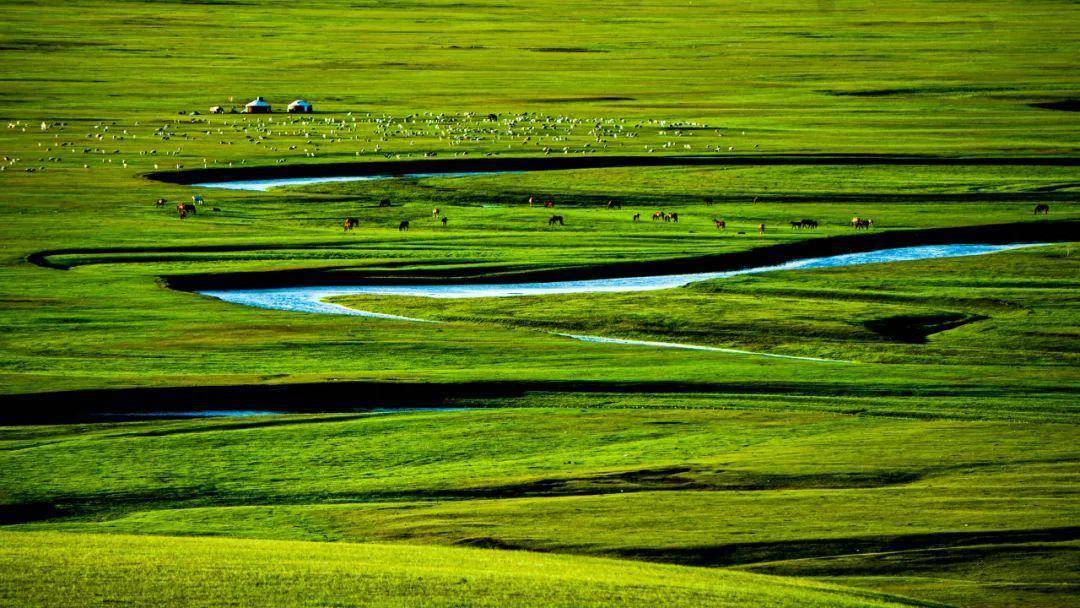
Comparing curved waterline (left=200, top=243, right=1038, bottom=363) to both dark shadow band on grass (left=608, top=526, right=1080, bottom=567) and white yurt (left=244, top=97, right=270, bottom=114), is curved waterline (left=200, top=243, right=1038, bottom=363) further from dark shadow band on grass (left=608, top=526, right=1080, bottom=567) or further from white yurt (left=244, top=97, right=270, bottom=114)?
white yurt (left=244, top=97, right=270, bottom=114)

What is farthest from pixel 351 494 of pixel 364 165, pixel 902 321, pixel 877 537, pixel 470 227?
pixel 364 165

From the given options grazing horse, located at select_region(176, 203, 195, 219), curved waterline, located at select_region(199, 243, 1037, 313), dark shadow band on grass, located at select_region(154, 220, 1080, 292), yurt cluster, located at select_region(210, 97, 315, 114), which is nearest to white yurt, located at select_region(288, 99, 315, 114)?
yurt cluster, located at select_region(210, 97, 315, 114)

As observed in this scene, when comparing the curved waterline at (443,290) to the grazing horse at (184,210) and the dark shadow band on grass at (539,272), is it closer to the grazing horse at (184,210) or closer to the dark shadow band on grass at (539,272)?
the dark shadow band on grass at (539,272)

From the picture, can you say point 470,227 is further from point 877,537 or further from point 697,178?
point 877,537

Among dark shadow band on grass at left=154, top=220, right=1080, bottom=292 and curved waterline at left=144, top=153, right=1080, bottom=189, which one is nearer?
dark shadow band on grass at left=154, top=220, right=1080, bottom=292

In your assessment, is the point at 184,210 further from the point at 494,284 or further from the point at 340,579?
the point at 340,579

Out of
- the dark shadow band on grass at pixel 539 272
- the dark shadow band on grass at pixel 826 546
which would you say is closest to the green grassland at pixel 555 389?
the dark shadow band on grass at pixel 826 546
